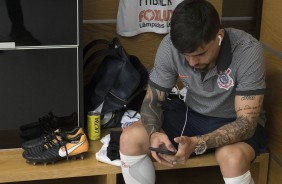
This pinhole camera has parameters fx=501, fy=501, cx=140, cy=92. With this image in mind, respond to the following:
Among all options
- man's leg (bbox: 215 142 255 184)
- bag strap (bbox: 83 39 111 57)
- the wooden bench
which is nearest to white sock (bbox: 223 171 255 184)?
man's leg (bbox: 215 142 255 184)

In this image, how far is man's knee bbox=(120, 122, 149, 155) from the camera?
2.04 meters

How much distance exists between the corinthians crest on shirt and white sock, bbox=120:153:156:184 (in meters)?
0.43

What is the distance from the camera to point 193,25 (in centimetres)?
177

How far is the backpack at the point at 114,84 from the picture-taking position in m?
2.45

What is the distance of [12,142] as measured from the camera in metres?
2.27

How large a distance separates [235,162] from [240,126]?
0.47ft

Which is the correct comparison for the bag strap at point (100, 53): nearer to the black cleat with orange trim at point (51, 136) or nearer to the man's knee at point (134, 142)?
the black cleat with orange trim at point (51, 136)

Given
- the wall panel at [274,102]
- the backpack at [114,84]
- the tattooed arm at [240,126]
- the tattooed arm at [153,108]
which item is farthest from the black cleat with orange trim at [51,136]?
the wall panel at [274,102]

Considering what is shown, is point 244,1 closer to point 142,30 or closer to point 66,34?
point 142,30

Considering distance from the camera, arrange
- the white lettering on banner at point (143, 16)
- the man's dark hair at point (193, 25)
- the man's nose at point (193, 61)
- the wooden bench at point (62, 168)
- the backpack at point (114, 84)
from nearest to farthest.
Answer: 1. the man's dark hair at point (193, 25)
2. the man's nose at point (193, 61)
3. the wooden bench at point (62, 168)
4. the backpack at point (114, 84)
5. the white lettering on banner at point (143, 16)

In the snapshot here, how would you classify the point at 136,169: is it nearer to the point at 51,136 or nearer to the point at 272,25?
the point at 51,136

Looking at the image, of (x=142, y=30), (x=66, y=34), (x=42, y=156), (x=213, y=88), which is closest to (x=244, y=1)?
(x=142, y=30)

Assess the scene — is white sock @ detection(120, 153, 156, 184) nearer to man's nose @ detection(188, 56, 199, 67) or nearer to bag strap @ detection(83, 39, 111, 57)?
man's nose @ detection(188, 56, 199, 67)

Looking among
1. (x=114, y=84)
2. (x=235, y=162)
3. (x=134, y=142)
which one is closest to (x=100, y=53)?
(x=114, y=84)
